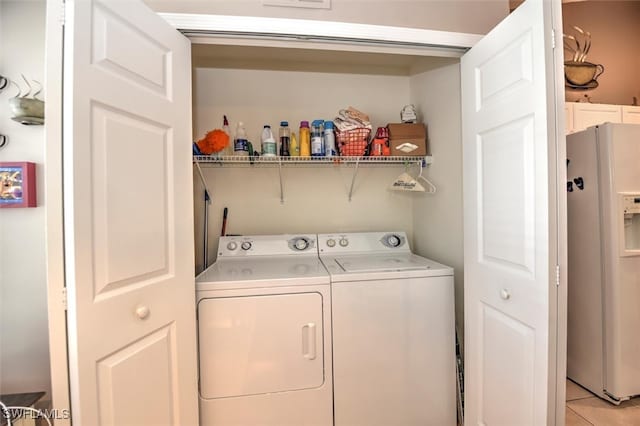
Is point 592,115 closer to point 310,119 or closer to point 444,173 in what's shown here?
point 444,173

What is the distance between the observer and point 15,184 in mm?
1458

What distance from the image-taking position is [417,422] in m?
1.62

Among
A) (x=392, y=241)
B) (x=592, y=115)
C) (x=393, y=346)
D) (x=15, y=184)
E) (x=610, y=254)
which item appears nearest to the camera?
(x=15, y=184)

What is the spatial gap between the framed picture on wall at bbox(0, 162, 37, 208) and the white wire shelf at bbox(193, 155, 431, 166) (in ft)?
2.69

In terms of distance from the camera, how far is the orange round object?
72.5 inches

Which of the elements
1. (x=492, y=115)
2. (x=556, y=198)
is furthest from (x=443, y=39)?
(x=556, y=198)

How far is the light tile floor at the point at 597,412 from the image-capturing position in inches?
67.1

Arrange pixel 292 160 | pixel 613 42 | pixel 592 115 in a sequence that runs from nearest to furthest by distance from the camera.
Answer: pixel 292 160
pixel 592 115
pixel 613 42


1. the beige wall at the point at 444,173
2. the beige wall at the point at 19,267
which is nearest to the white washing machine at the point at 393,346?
the beige wall at the point at 444,173

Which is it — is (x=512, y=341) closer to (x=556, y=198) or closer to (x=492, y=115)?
(x=556, y=198)

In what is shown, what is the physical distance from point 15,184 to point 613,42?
203 inches

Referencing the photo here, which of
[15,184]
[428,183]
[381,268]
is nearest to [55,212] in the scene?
[15,184]

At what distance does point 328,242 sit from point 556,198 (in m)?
1.37

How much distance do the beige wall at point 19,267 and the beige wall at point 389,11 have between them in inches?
36.6
